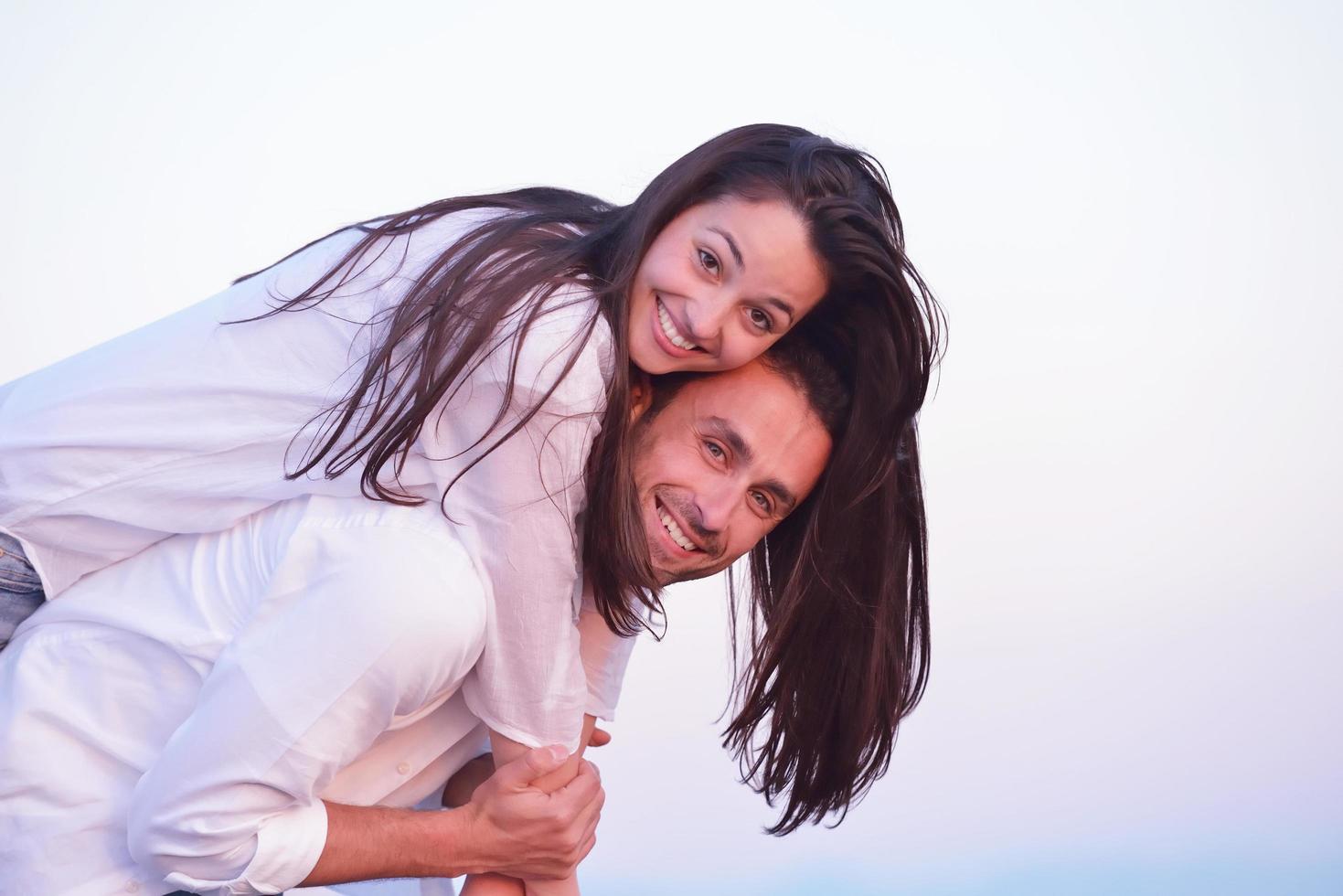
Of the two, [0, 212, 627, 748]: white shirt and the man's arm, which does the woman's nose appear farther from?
the man's arm

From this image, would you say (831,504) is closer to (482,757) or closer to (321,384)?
(482,757)

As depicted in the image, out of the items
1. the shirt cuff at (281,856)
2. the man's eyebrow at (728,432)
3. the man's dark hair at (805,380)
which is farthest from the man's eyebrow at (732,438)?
the shirt cuff at (281,856)

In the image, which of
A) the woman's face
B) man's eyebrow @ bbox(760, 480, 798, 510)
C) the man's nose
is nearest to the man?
the man's nose

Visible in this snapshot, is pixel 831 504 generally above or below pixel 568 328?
below

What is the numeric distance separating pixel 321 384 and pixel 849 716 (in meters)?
1.40

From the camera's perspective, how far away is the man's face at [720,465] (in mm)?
2758

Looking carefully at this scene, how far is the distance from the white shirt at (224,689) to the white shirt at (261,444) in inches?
2.0

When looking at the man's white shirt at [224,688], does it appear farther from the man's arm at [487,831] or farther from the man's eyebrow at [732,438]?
→ the man's eyebrow at [732,438]

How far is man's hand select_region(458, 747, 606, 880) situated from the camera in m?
2.57

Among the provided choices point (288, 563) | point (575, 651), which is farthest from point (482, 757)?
point (288, 563)

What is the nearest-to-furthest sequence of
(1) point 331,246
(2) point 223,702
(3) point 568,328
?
(2) point 223,702 → (3) point 568,328 → (1) point 331,246

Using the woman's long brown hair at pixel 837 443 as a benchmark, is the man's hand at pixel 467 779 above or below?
below

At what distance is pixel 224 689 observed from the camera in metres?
2.25

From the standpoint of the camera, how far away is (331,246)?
8.70 feet
